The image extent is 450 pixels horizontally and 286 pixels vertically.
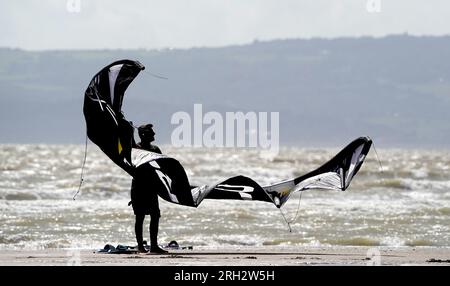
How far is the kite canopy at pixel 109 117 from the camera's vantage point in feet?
44.3

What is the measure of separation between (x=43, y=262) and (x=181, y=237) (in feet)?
22.3

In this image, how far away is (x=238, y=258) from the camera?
13.7 meters

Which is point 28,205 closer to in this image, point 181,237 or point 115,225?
point 115,225

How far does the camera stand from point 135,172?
1340 cm

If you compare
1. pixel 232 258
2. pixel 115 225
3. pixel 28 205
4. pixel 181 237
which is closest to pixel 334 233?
pixel 181 237

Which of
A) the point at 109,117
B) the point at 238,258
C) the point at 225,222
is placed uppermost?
the point at 109,117

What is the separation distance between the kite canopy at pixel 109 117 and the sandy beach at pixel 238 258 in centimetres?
115

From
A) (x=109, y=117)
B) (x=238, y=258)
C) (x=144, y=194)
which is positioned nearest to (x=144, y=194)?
(x=144, y=194)

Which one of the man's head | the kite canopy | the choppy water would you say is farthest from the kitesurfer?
the choppy water

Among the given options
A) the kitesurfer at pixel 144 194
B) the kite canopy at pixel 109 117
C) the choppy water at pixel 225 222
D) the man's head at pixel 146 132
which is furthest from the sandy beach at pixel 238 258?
the choppy water at pixel 225 222

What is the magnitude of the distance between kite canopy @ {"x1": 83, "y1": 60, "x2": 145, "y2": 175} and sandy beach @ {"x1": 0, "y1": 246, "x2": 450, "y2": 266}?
1155 millimetres

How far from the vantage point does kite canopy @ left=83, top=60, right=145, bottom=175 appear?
532 inches

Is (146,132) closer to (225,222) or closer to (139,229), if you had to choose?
(139,229)

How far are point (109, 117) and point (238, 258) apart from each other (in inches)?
86.2
